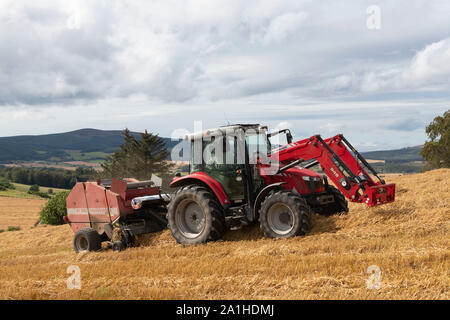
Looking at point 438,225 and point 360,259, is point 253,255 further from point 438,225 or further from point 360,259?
point 438,225

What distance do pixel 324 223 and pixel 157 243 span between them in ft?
12.9

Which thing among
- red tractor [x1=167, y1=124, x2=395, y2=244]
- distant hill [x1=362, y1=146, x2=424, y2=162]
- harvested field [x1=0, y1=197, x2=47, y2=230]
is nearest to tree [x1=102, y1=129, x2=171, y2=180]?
harvested field [x1=0, y1=197, x2=47, y2=230]

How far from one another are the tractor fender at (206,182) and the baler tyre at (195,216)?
14 centimetres

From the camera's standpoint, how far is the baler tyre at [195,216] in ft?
28.6

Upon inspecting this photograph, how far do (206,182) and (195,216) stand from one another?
0.92 metres

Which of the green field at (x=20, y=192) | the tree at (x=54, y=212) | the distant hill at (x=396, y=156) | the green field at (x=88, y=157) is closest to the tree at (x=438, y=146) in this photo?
the tree at (x=54, y=212)

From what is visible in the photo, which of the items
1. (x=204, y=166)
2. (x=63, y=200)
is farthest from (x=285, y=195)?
(x=63, y=200)

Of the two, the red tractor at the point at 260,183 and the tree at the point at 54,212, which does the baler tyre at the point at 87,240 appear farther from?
the tree at the point at 54,212

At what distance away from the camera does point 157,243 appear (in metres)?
9.90

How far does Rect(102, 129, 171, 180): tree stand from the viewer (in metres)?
48.4

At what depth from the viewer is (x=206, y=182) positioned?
892 cm

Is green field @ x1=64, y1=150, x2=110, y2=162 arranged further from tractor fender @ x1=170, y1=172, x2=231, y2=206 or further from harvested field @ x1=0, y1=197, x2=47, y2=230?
tractor fender @ x1=170, y1=172, x2=231, y2=206
